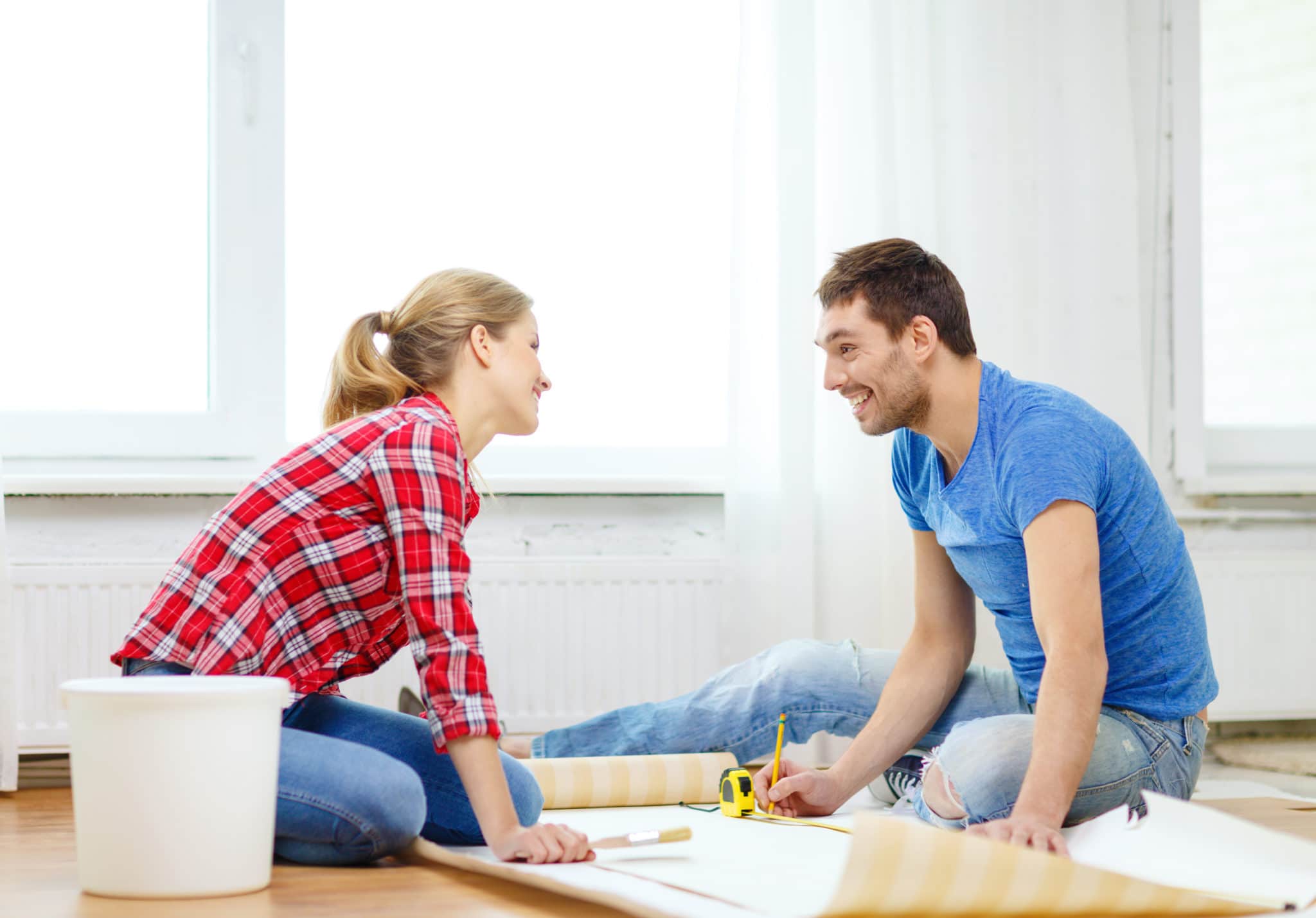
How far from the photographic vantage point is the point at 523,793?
155 centimetres

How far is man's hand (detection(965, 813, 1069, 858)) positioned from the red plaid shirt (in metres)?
0.52

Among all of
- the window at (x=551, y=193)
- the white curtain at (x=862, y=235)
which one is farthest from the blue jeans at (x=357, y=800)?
the window at (x=551, y=193)

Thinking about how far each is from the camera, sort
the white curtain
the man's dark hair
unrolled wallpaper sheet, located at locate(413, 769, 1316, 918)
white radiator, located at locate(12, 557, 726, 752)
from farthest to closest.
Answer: the white curtain → white radiator, located at locate(12, 557, 726, 752) → the man's dark hair → unrolled wallpaper sheet, located at locate(413, 769, 1316, 918)

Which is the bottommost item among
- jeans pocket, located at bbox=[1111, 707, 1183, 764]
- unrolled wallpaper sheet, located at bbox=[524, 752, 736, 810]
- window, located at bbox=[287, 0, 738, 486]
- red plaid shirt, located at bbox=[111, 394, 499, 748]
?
unrolled wallpaper sheet, located at bbox=[524, 752, 736, 810]

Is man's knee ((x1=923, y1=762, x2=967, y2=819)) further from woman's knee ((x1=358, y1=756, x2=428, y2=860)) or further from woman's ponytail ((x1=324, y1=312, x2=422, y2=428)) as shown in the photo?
woman's ponytail ((x1=324, y1=312, x2=422, y2=428))

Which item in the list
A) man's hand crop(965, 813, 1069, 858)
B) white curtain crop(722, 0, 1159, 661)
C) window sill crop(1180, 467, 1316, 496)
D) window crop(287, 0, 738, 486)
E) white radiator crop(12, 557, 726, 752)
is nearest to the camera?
man's hand crop(965, 813, 1069, 858)

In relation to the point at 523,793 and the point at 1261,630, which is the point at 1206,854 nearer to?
the point at 523,793

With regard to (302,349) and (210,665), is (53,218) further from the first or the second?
(210,665)

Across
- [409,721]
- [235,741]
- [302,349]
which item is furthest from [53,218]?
[235,741]

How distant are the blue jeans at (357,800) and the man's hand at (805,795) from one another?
32 centimetres

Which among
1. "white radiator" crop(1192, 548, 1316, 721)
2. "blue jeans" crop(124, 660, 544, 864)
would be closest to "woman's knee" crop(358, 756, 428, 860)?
"blue jeans" crop(124, 660, 544, 864)

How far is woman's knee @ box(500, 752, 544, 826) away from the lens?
1.54 metres

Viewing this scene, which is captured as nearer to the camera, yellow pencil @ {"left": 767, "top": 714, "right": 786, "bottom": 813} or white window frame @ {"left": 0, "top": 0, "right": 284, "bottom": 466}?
yellow pencil @ {"left": 767, "top": 714, "right": 786, "bottom": 813}

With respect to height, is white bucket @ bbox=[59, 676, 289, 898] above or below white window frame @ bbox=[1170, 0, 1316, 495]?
below
